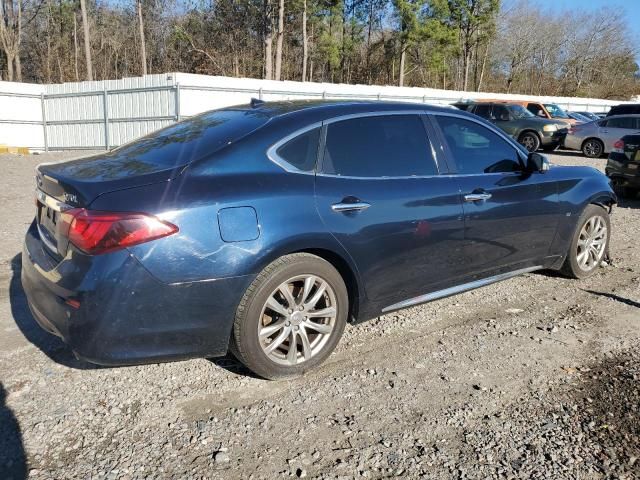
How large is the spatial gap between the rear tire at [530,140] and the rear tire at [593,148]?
1.51m

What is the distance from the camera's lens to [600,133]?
17.8 metres

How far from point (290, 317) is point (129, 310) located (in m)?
0.94

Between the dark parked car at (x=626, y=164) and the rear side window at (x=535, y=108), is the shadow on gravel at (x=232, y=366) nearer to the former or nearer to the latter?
the dark parked car at (x=626, y=164)

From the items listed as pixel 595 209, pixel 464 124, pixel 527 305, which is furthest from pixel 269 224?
pixel 595 209

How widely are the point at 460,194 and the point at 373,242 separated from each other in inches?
36.0

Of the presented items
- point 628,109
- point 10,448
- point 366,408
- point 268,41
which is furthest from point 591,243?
point 268,41

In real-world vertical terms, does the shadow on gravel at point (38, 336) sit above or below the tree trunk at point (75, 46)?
below

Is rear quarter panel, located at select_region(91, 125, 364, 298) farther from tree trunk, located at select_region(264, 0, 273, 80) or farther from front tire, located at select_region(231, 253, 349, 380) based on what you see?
tree trunk, located at select_region(264, 0, 273, 80)

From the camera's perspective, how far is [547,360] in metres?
3.66

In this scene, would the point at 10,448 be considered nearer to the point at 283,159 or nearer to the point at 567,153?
the point at 283,159

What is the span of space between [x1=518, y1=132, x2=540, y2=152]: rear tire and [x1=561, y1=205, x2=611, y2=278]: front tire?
573 inches

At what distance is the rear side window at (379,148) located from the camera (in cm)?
349

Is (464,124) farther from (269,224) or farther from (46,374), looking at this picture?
(46,374)

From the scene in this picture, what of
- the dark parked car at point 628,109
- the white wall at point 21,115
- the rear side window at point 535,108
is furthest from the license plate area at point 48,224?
the dark parked car at point 628,109
